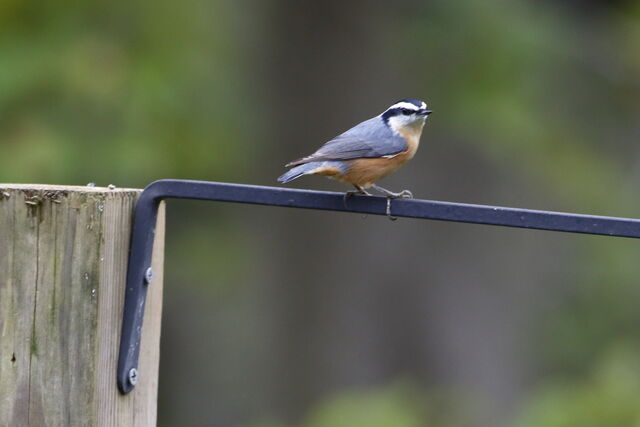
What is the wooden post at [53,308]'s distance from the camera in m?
2.55

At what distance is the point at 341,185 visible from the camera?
29.8 feet

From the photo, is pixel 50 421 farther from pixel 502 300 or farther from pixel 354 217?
pixel 502 300

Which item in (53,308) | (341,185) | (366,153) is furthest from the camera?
(341,185)

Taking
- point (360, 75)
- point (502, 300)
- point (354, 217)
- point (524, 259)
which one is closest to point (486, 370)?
point (502, 300)

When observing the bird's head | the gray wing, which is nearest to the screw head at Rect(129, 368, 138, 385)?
the gray wing

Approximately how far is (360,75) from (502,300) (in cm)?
323

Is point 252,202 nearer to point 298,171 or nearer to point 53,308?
point 53,308

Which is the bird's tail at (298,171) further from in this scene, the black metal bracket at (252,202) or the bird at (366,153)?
the black metal bracket at (252,202)

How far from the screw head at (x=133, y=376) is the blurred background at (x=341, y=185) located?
425 centimetres

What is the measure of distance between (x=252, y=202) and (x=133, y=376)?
0.55 metres

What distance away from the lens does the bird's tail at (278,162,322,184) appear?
4145 millimetres

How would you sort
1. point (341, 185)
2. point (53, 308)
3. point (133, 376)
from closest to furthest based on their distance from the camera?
1. point (53, 308)
2. point (133, 376)
3. point (341, 185)

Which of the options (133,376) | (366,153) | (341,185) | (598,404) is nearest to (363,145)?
(366,153)

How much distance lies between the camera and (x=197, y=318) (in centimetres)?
1167
